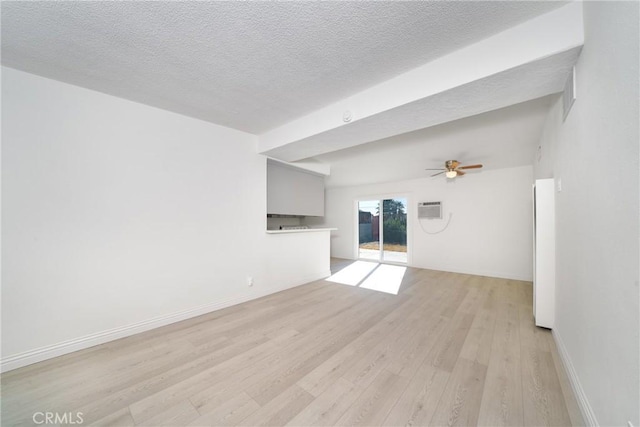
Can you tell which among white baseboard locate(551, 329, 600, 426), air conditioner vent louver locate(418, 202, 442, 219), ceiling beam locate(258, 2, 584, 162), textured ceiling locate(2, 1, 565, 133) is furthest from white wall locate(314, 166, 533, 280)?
textured ceiling locate(2, 1, 565, 133)

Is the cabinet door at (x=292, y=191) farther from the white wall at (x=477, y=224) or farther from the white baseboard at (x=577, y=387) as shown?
the white baseboard at (x=577, y=387)

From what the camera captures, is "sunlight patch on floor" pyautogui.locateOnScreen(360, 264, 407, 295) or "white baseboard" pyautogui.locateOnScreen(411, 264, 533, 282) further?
"white baseboard" pyautogui.locateOnScreen(411, 264, 533, 282)

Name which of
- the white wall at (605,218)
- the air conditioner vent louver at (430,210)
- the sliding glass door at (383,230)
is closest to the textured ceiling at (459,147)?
the air conditioner vent louver at (430,210)

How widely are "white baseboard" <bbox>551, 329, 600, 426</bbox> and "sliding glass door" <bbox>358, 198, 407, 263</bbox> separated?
4.04m

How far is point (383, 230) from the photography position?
20.6 feet

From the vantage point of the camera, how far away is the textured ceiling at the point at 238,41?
135cm

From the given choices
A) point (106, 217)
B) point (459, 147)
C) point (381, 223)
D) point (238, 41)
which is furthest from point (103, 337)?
point (381, 223)

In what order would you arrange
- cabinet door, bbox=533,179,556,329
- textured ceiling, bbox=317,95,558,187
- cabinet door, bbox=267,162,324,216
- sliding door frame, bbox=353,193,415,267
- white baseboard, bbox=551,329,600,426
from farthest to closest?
sliding door frame, bbox=353,193,415,267, cabinet door, bbox=267,162,324,216, textured ceiling, bbox=317,95,558,187, cabinet door, bbox=533,179,556,329, white baseboard, bbox=551,329,600,426

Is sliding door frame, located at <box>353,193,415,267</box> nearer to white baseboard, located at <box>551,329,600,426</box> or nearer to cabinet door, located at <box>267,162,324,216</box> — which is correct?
cabinet door, located at <box>267,162,324,216</box>

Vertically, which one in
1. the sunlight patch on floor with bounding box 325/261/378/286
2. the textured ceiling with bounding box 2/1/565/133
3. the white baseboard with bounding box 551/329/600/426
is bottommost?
the sunlight patch on floor with bounding box 325/261/378/286

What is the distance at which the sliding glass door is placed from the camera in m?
6.01

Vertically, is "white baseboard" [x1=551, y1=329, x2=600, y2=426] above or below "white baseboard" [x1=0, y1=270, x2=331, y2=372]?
above

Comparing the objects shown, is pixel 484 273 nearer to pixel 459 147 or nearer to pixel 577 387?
pixel 459 147

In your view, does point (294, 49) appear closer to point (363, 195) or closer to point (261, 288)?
point (261, 288)
